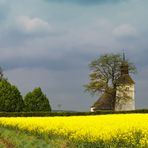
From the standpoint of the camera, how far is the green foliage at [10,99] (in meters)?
71.9

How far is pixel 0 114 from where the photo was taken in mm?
57188

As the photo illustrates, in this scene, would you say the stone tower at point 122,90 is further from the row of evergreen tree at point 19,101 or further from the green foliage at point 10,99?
the green foliage at point 10,99

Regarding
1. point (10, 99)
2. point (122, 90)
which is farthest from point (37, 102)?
point (122, 90)

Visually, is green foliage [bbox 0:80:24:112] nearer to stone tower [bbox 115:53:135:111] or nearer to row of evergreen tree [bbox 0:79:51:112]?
row of evergreen tree [bbox 0:79:51:112]

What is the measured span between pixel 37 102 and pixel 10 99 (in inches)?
144

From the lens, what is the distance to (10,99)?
72125 mm

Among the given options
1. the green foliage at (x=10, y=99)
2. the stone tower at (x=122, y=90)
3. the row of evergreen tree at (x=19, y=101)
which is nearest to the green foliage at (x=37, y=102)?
the row of evergreen tree at (x=19, y=101)

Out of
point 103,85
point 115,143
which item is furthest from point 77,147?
point 103,85

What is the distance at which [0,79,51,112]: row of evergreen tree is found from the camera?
72062 millimetres

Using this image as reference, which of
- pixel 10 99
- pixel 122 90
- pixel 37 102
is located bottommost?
pixel 37 102

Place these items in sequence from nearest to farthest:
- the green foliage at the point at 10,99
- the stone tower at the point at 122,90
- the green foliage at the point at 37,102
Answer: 1. the green foliage at the point at 10,99
2. the green foliage at the point at 37,102
3. the stone tower at the point at 122,90

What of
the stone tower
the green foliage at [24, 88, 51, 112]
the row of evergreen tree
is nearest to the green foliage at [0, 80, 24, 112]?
the row of evergreen tree

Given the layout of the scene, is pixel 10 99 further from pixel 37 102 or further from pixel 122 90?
pixel 122 90

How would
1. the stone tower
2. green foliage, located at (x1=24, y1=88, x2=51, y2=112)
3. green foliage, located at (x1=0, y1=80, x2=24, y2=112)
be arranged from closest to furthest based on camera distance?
green foliage, located at (x1=0, y1=80, x2=24, y2=112) < green foliage, located at (x1=24, y1=88, x2=51, y2=112) < the stone tower
